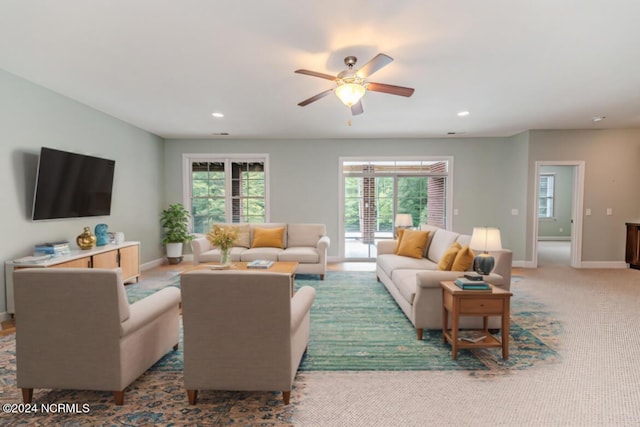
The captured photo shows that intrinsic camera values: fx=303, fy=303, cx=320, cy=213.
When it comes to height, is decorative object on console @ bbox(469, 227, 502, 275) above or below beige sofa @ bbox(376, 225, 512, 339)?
above

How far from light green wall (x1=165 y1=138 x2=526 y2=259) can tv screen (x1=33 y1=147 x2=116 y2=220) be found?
6.80ft

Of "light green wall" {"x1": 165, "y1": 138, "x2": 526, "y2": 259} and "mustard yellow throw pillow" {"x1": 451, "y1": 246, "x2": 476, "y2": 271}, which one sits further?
"light green wall" {"x1": 165, "y1": 138, "x2": 526, "y2": 259}

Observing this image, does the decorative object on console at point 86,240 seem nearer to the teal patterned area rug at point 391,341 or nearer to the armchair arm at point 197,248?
the armchair arm at point 197,248

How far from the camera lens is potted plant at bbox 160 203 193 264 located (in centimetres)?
624

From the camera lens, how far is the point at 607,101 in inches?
165

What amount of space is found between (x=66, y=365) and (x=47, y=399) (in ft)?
1.30

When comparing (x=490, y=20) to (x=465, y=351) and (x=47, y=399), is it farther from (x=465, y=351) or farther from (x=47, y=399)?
(x=47, y=399)

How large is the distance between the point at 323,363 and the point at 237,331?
980 mm

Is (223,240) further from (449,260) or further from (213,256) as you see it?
(449,260)

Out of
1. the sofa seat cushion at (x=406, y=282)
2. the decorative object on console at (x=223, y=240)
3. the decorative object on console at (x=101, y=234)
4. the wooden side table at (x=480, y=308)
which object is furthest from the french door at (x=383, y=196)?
the decorative object on console at (x=101, y=234)

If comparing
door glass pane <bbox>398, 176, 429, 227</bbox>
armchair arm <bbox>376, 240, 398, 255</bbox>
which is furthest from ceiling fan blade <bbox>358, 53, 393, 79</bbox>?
door glass pane <bbox>398, 176, 429, 227</bbox>

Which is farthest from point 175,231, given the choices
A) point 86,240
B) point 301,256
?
point 301,256

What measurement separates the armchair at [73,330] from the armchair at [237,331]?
1.35ft

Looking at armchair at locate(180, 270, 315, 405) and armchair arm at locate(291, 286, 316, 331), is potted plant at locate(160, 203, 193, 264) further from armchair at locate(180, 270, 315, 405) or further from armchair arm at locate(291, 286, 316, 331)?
armchair at locate(180, 270, 315, 405)
